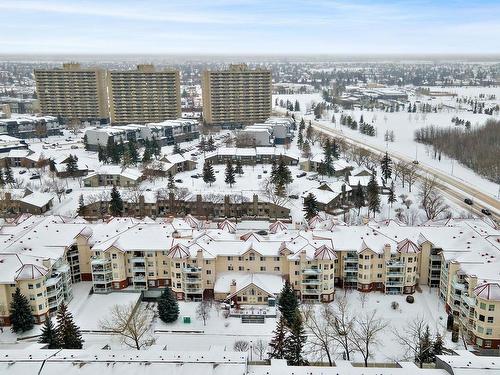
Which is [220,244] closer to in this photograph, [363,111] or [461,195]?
[461,195]

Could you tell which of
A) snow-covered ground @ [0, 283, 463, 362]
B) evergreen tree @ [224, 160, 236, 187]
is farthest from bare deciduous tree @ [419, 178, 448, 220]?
evergreen tree @ [224, 160, 236, 187]

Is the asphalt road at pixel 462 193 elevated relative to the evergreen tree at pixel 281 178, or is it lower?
lower

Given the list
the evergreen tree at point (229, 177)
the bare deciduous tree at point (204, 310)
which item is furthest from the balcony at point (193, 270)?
the evergreen tree at point (229, 177)

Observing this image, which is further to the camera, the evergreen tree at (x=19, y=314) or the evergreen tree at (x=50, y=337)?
the evergreen tree at (x=19, y=314)

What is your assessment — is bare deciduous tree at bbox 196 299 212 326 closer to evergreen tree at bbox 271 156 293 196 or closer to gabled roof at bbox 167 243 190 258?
gabled roof at bbox 167 243 190 258

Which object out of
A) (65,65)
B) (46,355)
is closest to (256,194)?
(46,355)

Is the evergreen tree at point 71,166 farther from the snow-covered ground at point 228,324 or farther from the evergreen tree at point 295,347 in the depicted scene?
the evergreen tree at point 295,347
